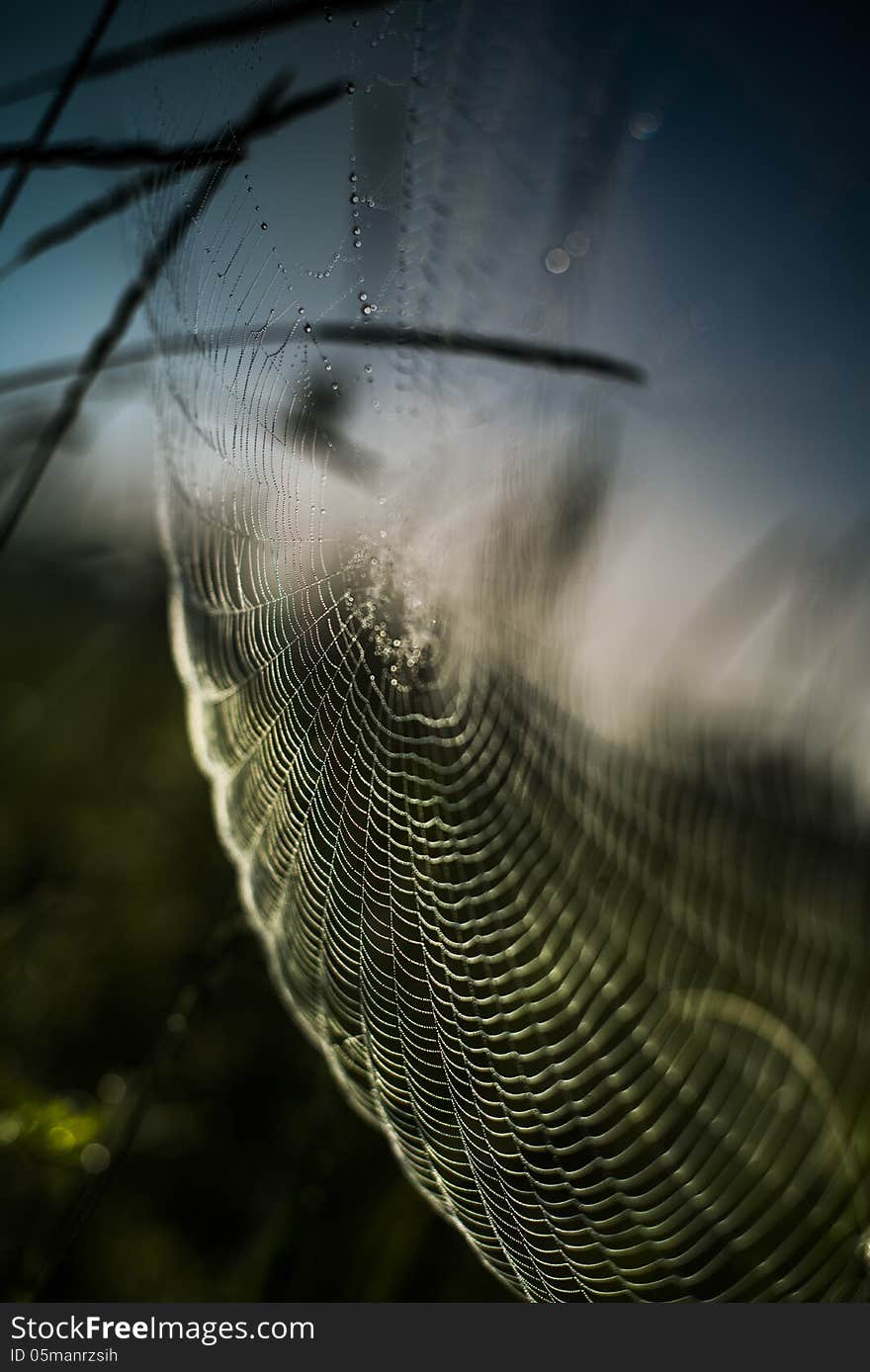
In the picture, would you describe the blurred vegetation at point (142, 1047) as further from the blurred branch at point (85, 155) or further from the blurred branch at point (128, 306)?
the blurred branch at point (85, 155)

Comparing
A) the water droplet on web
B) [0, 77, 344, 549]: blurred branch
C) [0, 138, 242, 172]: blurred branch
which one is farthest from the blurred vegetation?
the water droplet on web

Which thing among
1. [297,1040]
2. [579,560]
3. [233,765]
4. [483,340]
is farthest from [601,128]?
[297,1040]

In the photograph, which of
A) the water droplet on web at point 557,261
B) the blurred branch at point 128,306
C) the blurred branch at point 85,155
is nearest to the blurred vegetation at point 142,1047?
the blurred branch at point 128,306

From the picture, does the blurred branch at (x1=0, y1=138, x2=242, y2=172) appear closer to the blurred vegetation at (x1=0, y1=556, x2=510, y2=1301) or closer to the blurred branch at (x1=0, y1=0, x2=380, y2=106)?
the blurred branch at (x1=0, y1=0, x2=380, y2=106)

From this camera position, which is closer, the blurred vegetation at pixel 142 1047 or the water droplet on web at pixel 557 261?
the water droplet on web at pixel 557 261

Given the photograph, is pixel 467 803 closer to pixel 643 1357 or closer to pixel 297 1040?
pixel 297 1040

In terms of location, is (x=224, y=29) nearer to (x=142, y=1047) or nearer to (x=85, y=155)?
(x=85, y=155)

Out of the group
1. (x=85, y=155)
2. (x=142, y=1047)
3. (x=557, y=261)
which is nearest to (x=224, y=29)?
(x=85, y=155)

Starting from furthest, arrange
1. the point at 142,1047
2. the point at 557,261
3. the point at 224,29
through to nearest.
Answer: the point at 142,1047, the point at 557,261, the point at 224,29

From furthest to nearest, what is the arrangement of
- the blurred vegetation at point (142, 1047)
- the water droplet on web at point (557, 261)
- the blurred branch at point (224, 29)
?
the blurred vegetation at point (142, 1047) < the water droplet on web at point (557, 261) < the blurred branch at point (224, 29)
